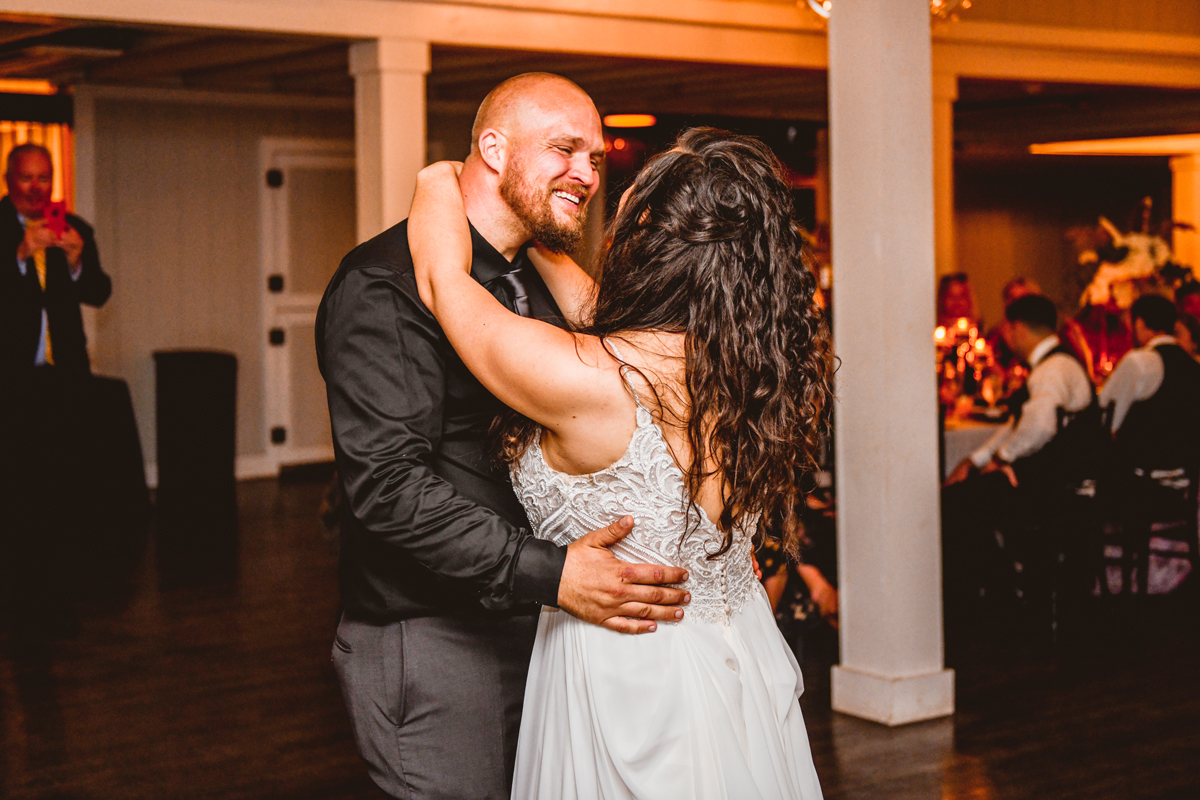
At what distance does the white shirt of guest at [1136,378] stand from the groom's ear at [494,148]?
4478 millimetres

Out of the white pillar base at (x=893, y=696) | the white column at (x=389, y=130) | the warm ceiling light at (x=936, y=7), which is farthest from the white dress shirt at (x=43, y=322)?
the warm ceiling light at (x=936, y=7)

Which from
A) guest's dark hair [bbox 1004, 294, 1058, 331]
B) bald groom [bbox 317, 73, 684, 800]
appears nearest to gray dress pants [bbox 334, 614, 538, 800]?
bald groom [bbox 317, 73, 684, 800]

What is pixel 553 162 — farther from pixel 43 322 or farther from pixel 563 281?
pixel 43 322

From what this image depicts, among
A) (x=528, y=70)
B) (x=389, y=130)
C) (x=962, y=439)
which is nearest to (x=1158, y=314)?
(x=962, y=439)

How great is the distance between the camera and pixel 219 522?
314 inches

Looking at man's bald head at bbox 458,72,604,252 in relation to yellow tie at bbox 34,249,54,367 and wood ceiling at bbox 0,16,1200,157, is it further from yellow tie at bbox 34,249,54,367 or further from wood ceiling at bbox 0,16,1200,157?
wood ceiling at bbox 0,16,1200,157

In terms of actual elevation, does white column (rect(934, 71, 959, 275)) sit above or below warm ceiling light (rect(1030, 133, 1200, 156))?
below

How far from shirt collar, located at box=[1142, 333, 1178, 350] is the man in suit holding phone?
4.85 m

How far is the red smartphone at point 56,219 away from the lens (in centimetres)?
544

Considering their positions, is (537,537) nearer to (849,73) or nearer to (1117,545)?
(849,73)

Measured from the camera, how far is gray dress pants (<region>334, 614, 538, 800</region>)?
194 centimetres

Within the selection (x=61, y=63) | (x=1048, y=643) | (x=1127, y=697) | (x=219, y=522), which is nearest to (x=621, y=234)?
(x=1127, y=697)

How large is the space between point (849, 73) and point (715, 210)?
2.48 metres

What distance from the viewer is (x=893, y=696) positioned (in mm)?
4031
